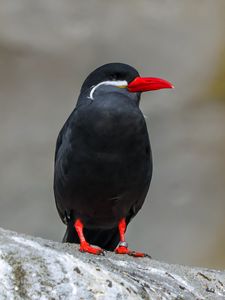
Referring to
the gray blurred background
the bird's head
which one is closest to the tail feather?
the bird's head

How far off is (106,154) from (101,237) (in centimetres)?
96

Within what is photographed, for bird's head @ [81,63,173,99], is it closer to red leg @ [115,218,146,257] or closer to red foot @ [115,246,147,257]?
red leg @ [115,218,146,257]

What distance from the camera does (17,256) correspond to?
481 centimetres

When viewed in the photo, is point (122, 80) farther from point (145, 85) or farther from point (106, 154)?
point (106, 154)

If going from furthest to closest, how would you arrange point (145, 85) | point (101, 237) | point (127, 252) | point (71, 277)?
point (101, 237)
point (145, 85)
point (127, 252)
point (71, 277)

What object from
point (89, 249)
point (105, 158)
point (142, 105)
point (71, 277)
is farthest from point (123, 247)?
point (142, 105)

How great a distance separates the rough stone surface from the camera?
15.3 feet

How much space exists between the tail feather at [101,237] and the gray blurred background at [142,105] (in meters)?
3.59

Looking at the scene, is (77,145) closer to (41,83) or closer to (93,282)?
(93,282)

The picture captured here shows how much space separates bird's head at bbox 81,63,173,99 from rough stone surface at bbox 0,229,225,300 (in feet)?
4.98

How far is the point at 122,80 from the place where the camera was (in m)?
6.64

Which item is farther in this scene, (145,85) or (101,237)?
(101,237)

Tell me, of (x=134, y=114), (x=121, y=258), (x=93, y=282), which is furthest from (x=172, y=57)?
(x=93, y=282)

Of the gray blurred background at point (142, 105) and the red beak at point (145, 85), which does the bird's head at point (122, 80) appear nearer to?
the red beak at point (145, 85)
